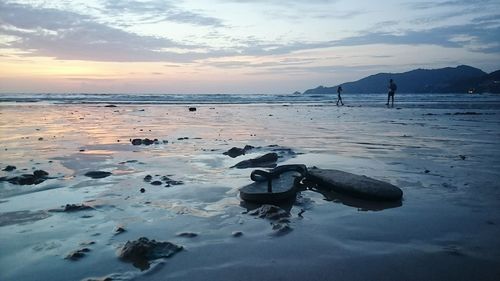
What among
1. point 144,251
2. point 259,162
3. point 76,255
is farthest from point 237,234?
point 259,162

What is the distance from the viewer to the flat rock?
15.9 ft

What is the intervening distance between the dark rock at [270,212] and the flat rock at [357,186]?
1171 millimetres

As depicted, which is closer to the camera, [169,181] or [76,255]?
[76,255]

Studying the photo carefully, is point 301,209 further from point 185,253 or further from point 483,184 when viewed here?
point 483,184

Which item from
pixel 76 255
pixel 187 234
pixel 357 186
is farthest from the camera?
pixel 357 186

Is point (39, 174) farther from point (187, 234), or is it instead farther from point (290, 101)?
point (290, 101)

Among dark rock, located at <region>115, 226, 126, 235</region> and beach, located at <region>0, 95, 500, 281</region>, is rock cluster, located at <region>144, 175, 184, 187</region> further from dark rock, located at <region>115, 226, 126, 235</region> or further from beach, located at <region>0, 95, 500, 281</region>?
dark rock, located at <region>115, 226, 126, 235</region>

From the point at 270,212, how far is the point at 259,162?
3.14m

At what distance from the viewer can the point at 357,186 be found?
509cm

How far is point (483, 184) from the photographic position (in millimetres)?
5547

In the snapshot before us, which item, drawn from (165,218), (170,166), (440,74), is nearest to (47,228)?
(165,218)

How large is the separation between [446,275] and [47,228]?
363cm

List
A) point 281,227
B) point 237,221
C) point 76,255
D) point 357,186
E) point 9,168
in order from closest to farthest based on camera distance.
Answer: point 76,255 < point 281,227 < point 237,221 < point 357,186 < point 9,168

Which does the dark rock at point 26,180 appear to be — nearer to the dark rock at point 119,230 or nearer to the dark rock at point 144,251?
the dark rock at point 119,230
